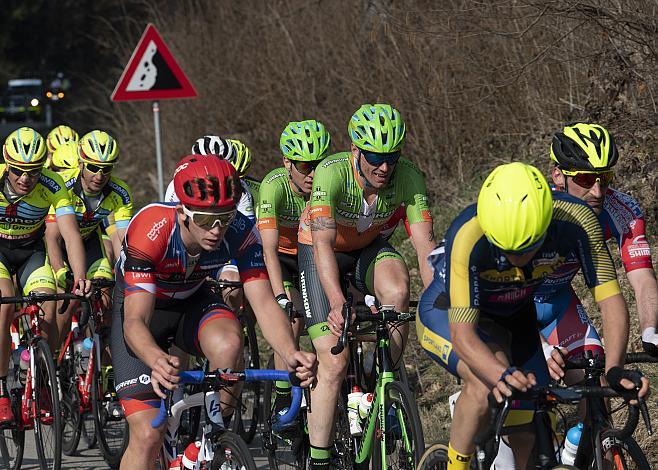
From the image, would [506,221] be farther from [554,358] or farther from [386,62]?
[386,62]

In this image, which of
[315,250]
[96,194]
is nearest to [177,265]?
[315,250]

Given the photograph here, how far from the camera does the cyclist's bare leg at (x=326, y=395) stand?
21.5 feet

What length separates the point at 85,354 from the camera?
897 cm

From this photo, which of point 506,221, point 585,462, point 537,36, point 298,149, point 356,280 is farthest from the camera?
point 537,36

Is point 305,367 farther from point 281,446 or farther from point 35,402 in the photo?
point 35,402

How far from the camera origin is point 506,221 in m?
4.40

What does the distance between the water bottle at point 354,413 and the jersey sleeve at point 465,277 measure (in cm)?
215

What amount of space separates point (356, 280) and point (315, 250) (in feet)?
2.49

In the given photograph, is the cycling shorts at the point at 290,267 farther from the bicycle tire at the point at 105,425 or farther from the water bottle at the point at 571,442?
the water bottle at the point at 571,442

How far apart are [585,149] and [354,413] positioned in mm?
2136

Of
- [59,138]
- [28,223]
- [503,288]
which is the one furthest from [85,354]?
[503,288]

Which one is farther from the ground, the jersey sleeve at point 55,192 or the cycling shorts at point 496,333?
the jersey sleeve at point 55,192

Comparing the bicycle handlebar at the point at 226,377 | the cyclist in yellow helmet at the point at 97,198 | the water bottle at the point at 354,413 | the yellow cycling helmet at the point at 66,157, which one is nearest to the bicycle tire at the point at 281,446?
the water bottle at the point at 354,413

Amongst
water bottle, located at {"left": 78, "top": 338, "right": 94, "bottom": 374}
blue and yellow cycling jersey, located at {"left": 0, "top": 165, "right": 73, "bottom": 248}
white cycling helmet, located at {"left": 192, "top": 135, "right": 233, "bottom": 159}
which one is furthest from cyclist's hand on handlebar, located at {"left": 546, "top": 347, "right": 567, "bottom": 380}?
blue and yellow cycling jersey, located at {"left": 0, "top": 165, "right": 73, "bottom": 248}
